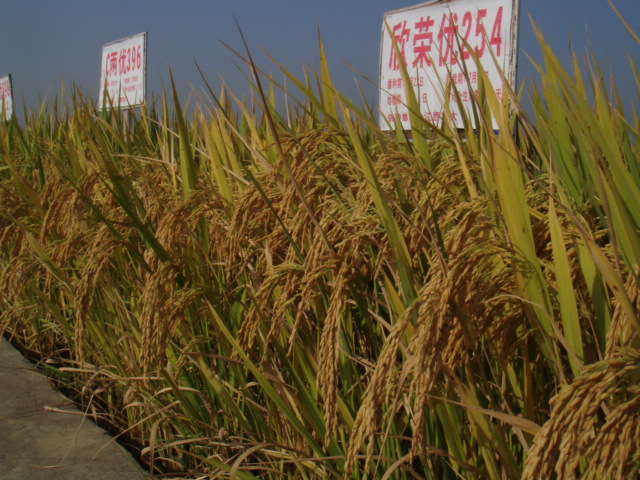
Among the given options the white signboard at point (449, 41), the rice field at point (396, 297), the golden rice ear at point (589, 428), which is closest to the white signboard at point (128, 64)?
the white signboard at point (449, 41)

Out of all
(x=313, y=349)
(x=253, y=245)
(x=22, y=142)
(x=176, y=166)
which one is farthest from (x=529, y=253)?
(x=22, y=142)

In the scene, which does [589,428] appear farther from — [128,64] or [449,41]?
[128,64]

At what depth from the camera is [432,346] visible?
996 mm

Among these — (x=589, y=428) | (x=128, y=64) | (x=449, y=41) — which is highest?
(x=128, y=64)

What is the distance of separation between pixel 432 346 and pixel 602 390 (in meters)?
0.26

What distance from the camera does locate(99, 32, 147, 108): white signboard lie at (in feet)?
22.5

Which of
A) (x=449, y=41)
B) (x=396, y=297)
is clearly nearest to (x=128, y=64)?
(x=449, y=41)

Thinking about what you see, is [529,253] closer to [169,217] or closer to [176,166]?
[169,217]

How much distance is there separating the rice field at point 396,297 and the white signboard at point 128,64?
438 centimetres

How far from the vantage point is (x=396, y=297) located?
1.44 m

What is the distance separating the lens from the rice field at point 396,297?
1.03m

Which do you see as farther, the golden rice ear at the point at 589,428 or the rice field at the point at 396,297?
the rice field at the point at 396,297

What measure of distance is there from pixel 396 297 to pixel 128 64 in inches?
263

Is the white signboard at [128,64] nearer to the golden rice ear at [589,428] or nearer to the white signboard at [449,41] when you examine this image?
the white signboard at [449,41]
